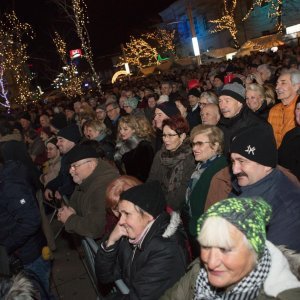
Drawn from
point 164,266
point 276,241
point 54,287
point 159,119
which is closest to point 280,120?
point 159,119

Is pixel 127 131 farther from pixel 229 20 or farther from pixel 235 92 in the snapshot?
pixel 229 20

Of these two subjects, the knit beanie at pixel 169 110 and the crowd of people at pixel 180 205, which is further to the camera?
the knit beanie at pixel 169 110

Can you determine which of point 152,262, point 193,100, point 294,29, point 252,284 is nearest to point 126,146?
point 152,262

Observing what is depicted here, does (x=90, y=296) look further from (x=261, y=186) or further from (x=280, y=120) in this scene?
(x=280, y=120)

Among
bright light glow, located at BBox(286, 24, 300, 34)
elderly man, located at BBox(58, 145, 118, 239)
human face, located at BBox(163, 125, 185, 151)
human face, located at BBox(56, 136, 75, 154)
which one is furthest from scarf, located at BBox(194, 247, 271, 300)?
bright light glow, located at BBox(286, 24, 300, 34)

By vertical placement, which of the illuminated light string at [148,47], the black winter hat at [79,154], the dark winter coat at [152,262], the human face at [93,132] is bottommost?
the dark winter coat at [152,262]

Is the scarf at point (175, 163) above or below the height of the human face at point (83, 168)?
below

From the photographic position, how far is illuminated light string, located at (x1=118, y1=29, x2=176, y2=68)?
47.8m

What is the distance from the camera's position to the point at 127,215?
2.87 meters

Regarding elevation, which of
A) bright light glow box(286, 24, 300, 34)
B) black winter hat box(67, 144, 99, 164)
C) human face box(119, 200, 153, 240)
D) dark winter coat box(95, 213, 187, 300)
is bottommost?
dark winter coat box(95, 213, 187, 300)

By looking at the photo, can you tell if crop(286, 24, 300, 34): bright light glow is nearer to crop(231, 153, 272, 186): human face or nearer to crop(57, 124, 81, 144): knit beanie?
crop(57, 124, 81, 144): knit beanie

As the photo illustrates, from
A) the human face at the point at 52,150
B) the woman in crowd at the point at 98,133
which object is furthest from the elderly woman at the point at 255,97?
the human face at the point at 52,150

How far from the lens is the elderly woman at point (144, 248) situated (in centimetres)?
267

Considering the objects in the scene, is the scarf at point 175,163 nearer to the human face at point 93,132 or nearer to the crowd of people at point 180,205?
the crowd of people at point 180,205
